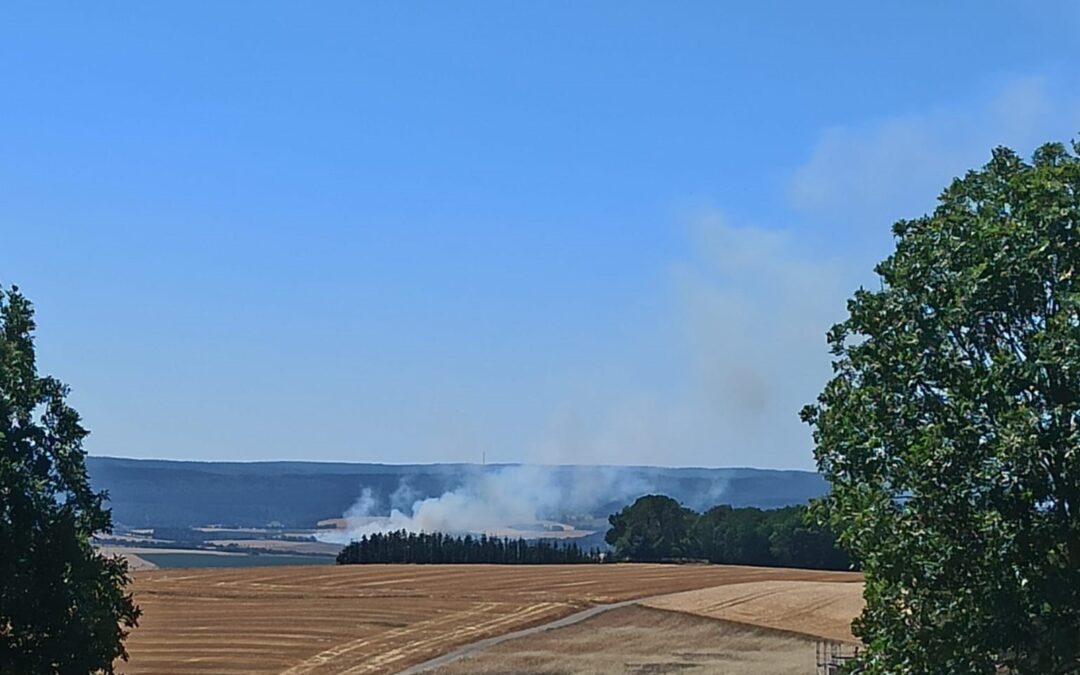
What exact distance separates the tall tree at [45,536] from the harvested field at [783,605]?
4078 cm

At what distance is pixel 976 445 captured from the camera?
2798 centimetres

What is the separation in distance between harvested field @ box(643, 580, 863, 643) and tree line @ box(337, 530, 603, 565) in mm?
48014

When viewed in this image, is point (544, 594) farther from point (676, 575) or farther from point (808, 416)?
point (808, 416)

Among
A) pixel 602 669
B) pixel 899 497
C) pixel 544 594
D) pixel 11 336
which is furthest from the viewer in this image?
pixel 544 594

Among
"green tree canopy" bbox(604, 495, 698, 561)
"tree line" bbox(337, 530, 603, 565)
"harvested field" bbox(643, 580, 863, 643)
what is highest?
"green tree canopy" bbox(604, 495, 698, 561)

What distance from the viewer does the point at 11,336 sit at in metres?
34.4

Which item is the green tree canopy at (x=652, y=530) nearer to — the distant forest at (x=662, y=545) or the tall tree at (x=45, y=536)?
the distant forest at (x=662, y=545)

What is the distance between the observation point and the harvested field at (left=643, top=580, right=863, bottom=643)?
237 ft

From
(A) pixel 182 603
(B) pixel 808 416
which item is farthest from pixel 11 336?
(A) pixel 182 603

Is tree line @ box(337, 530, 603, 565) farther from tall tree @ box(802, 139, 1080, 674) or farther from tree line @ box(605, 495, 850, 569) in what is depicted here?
tall tree @ box(802, 139, 1080, 674)

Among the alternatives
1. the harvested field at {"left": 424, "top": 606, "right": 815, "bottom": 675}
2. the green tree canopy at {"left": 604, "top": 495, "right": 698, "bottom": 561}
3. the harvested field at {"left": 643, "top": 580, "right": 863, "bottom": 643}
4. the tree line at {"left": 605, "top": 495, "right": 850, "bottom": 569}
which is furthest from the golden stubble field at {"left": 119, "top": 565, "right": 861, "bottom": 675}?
the green tree canopy at {"left": 604, "top": 495, "right": 698, "bottom": 561}

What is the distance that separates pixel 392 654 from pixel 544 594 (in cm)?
2706

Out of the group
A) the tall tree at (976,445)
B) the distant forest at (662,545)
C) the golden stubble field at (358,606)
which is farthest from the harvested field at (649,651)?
the distant forest at (662,545)

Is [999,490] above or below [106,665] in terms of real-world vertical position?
above
